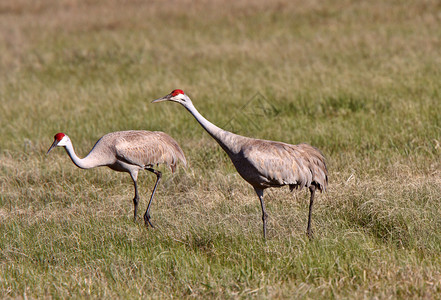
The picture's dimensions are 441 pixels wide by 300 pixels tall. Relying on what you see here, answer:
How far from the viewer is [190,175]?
6.83 m

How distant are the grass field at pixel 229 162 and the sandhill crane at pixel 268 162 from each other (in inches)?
17.6

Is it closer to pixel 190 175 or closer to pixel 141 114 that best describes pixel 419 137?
pixel 190 175

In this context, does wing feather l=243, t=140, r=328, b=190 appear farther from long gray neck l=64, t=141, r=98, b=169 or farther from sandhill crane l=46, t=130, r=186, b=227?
long gray neck l=64, t=141, r=98, b=169

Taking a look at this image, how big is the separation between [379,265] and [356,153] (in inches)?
120

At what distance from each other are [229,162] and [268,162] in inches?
90.1

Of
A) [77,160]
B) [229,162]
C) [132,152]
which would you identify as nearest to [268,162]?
[132,152]

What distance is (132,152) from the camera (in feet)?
20.0

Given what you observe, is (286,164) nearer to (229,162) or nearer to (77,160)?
(77,160)

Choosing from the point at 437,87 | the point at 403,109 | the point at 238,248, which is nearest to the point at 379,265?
the point at 238,248

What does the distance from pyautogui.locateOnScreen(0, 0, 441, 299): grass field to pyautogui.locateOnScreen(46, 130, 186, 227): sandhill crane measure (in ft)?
1.36

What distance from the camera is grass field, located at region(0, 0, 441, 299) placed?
4.48 m

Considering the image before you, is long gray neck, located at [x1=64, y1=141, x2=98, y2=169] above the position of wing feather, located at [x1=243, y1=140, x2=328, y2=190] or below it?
above

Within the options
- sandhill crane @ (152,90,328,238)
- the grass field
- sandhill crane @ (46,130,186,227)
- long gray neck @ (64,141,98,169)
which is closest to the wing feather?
sandhill crane @ (152,90,328,238)

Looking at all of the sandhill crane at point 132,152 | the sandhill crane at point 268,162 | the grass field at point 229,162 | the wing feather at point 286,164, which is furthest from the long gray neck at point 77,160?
the wing feather at point 286,164
